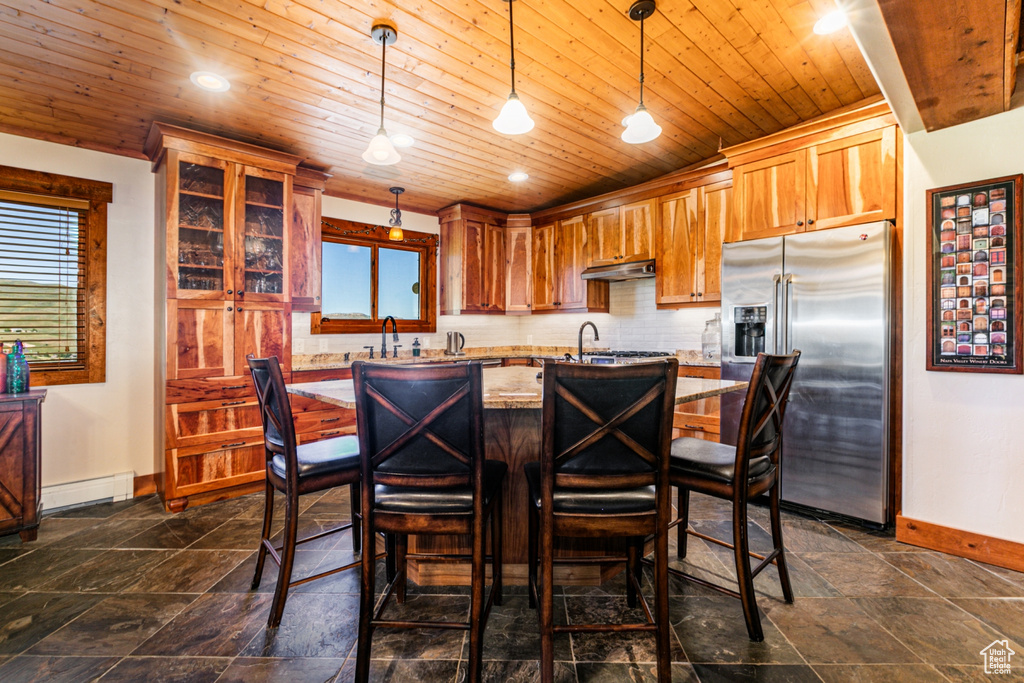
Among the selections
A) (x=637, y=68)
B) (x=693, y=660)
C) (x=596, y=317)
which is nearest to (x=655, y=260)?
(x=596, y=317)

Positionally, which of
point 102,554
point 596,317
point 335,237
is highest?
point 335,237

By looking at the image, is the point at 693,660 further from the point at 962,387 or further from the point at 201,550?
the point at 201,550

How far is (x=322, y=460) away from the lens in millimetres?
1785

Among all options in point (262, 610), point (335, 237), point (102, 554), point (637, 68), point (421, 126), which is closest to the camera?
point (262, 610)

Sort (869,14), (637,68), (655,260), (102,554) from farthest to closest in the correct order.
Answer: (655,260), (637,68), (102,554), (869,14)

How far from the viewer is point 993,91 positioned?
202cm

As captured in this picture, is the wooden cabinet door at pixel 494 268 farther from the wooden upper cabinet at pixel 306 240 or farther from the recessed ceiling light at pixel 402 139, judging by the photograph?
the recessed ceiling light at pixel 402 139

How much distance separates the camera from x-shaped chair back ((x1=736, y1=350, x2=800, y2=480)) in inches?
63.9

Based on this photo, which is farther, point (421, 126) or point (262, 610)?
point (421, 126)

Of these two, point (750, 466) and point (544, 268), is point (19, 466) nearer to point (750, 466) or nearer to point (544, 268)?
point (750, 466)

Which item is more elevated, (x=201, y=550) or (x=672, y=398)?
(x=672, y=398)

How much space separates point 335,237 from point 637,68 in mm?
3229

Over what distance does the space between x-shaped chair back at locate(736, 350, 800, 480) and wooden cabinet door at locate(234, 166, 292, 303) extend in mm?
3288

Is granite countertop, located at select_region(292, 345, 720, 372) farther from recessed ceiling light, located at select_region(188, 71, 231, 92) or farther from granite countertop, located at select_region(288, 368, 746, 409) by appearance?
recessed ceiling light, located at select_region(188, 71, 231, 92)
